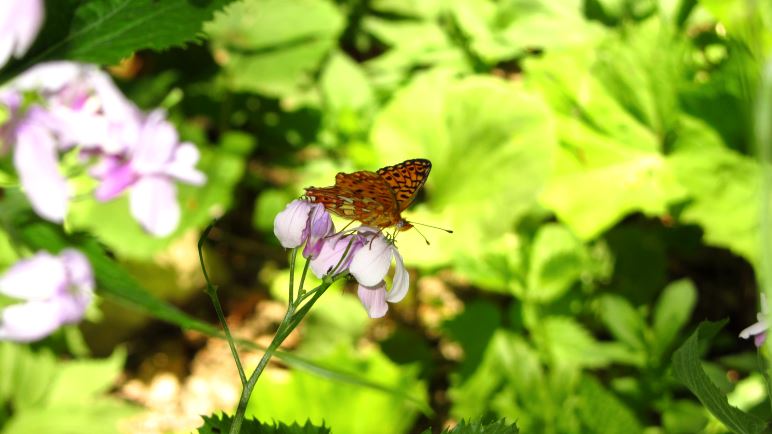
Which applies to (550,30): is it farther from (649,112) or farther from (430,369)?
(430,369)

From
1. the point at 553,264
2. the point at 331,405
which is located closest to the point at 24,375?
the point at 331,405

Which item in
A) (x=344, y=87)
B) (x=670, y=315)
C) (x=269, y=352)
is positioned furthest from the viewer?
(x=344, y=87)

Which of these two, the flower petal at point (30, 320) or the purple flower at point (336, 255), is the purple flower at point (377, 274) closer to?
the purple flower at point (336, 255)

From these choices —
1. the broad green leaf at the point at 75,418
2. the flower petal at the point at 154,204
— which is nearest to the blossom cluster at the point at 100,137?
the flower petal at the point at 154,204

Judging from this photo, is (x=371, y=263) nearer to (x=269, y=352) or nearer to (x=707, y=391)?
(x=269, y=352)

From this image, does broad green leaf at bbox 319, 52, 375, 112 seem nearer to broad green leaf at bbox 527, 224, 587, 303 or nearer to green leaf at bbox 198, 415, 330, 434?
broad green leaf at bbox 527, 224, 587, 303

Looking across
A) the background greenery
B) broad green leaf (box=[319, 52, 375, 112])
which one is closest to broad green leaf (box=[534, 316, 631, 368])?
the background greenery
